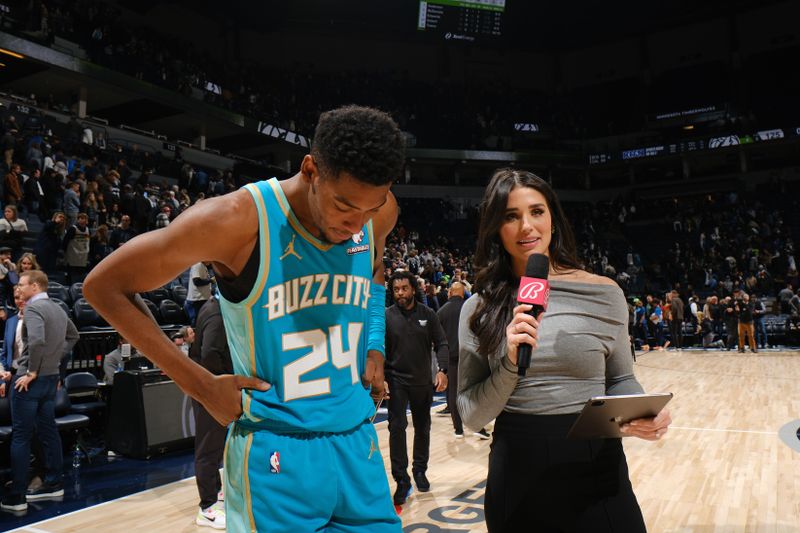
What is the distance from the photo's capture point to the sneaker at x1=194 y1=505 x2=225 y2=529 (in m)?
4.07

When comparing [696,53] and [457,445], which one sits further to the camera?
[696,53]

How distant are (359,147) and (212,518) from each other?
141 inches

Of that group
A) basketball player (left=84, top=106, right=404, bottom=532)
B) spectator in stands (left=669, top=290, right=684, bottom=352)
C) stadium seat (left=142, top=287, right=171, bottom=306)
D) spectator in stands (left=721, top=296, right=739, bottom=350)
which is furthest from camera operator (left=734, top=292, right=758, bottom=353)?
basketball player (left=84, top=106, right=404, bottom=532)

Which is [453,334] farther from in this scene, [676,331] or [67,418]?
[676,331]

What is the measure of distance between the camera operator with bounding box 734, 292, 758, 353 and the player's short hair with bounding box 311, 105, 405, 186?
53.4ft

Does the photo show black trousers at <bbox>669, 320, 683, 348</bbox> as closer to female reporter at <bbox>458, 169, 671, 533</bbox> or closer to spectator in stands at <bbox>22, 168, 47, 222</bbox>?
spectator in stands at <bbox>22, 168, 47, 222</bbox>

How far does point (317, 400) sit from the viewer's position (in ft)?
4.74

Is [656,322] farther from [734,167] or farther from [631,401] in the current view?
[631,401]

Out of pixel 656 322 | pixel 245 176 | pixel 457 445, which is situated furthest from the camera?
pixel 245 176

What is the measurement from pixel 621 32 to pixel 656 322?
1910 centimetres

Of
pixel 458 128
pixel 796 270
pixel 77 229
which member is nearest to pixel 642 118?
pixel 458 128

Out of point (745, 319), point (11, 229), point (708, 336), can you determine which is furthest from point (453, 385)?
point (708, 336)

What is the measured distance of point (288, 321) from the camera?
4.74 feet

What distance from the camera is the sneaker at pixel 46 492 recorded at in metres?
4.71
